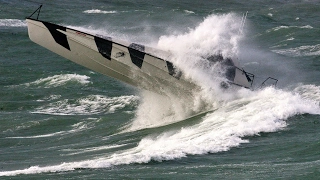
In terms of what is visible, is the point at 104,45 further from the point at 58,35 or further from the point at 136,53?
the point at 58,35

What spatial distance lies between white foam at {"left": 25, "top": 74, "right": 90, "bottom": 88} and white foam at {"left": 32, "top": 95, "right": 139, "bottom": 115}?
361 cm

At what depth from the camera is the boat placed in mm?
22406

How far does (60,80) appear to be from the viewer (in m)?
35.6

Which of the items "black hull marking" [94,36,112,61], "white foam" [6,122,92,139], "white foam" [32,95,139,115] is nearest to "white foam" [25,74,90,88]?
"white foam" [32,95,139,115]

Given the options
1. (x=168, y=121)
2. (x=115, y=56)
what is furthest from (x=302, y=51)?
(x=115, y=56)

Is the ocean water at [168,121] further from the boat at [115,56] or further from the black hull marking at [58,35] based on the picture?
the black hull marking at [58,35]

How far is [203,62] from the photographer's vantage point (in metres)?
23.0

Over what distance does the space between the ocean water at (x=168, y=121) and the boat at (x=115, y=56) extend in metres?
0.47

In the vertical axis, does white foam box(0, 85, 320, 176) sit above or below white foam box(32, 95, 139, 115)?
above

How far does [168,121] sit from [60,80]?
12.9 metres

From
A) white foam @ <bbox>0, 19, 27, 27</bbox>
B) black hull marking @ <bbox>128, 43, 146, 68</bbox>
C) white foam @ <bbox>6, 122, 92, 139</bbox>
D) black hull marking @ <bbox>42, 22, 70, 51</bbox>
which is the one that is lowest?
white foam @ <bbox>6, 122, 92, 139</bbox>

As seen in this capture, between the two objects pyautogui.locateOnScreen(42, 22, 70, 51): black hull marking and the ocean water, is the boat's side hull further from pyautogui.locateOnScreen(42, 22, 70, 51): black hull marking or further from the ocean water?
the ocean water

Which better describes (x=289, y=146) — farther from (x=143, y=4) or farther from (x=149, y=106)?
(x=143, y=4)

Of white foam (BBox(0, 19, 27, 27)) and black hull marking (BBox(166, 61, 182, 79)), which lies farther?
white foam (BBox(0, 19, 27, 27))
